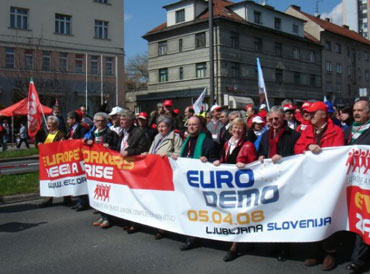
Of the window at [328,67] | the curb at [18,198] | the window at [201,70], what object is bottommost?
the curb at [18,198]

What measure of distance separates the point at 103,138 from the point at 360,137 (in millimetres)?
4180

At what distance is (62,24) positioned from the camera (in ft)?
117

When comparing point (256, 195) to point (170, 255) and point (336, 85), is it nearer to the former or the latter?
point (170, 255)

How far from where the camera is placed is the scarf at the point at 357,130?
15.3ft

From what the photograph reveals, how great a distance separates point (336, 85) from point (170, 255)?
52.6m

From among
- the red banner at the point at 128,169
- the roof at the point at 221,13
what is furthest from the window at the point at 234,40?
the red banner at the point at 128,169

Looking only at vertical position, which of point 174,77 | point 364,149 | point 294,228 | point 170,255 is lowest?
point 170,255

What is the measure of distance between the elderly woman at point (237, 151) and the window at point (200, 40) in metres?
33.8

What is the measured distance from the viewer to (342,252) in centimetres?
497

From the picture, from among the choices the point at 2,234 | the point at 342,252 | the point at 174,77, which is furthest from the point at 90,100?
the point at 342,252

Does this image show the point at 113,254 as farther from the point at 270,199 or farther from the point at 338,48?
the point at 338,48

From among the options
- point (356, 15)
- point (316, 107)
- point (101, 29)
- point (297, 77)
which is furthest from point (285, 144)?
point (356, 15)

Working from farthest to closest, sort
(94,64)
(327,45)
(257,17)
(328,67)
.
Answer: (327,45) < (328,67) < (257,17) < (94,64)

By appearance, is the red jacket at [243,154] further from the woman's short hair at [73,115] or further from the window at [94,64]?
the window at [94,64]
